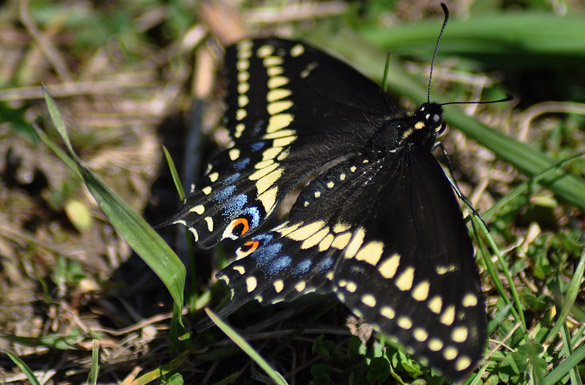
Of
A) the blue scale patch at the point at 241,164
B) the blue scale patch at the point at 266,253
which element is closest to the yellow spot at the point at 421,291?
the blue scale patch at the point at 266,253

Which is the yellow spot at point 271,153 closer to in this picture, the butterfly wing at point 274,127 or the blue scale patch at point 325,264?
the butterfly wing at point 274,127

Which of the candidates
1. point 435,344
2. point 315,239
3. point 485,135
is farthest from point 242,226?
point 485,135

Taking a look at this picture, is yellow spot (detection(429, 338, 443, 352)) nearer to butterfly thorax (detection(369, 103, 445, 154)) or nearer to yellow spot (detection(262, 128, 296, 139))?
butterfly thorax (detection(369, 103, 445, 154))

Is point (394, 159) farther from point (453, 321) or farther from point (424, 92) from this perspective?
point (424, 92)

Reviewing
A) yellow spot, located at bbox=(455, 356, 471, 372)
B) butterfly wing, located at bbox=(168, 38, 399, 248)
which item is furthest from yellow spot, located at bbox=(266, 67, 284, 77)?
yellow spot, located at bbox=(455, 356, 471, 372)

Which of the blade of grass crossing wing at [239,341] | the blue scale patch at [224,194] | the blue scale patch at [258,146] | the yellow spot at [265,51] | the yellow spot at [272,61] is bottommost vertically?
the blade of grass crossing wing at [239,341]

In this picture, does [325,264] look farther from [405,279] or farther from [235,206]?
[235,206]
